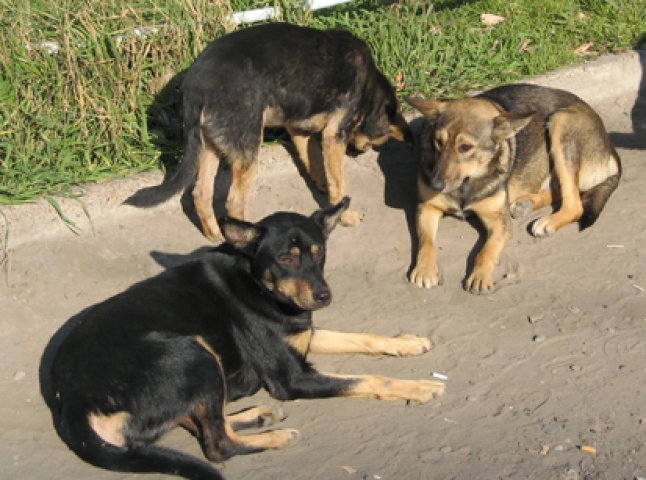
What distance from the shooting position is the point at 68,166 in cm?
734

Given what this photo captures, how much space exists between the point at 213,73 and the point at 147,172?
1135mm

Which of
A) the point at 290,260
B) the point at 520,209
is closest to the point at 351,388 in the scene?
the point at 290,260

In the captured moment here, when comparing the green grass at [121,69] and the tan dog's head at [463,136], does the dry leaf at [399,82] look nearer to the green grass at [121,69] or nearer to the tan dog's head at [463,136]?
the green grass at [121,69]

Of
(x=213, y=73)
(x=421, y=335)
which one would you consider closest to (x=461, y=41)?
(x=213, y=73)

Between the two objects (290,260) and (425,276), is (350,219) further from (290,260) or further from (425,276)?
(290,260)

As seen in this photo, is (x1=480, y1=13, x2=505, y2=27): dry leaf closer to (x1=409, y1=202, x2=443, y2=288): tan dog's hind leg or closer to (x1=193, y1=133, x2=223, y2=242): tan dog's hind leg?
(x1=409, y1=202, x2=443, y2=288): tan dog's hind leg

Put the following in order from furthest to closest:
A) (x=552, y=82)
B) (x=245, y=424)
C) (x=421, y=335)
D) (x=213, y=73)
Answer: (x=552, y=82)
(x=213, y=73)
(x=421, y=335)
(x=245, y=424)

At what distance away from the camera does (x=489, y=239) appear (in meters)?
7.16

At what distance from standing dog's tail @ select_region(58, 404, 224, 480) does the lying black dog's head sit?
1.07 meters

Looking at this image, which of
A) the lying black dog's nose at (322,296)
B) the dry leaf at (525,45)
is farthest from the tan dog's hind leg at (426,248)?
the dry leaf at (525,45)

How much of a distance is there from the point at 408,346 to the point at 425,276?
36.4 inches

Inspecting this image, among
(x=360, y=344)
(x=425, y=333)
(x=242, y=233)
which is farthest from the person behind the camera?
(x=425, y=333)

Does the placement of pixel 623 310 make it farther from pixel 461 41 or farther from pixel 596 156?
pixel 461 41

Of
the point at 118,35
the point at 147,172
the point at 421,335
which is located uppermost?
the point at 118,35
